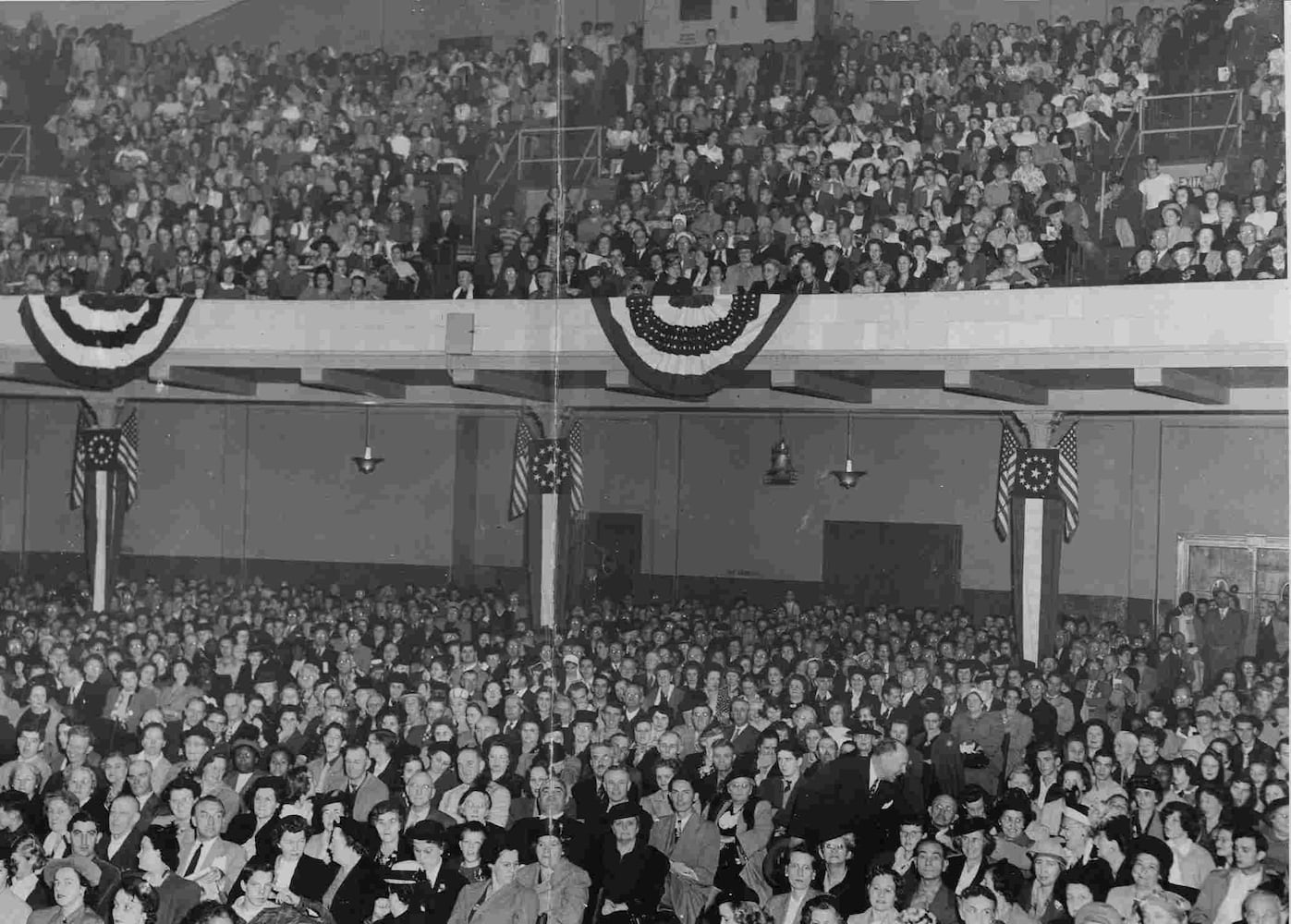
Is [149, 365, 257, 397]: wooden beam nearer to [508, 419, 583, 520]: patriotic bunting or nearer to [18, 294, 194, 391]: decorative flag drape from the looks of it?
[18, 294, 194, 391]: decorative flag drape

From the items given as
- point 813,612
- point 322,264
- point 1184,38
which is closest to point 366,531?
point 322,264

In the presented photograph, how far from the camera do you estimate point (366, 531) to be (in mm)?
16234

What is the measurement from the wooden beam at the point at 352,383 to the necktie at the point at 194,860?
22.6ft

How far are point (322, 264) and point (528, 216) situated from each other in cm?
205

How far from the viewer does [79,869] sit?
21.5 ft

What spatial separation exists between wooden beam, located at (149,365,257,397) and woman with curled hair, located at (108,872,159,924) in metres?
8.31

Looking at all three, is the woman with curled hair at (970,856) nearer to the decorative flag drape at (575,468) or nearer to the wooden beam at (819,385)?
the wooden beam at (819,385)

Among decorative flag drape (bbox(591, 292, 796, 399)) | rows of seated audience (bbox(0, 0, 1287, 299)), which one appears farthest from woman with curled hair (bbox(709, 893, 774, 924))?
decorative flag drape (bbox(591, 292, 796, 399))

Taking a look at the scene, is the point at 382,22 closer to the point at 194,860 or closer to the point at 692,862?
the point at 194,860

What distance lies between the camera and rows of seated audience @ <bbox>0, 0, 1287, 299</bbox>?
11.8m

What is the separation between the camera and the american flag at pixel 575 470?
13.3 meters

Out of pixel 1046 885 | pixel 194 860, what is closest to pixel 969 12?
pixel 1046 885

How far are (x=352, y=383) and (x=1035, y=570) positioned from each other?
6.44m

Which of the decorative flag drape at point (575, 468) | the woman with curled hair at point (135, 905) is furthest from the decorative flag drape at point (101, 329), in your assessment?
the woman with curled hair at point (135, 905)
